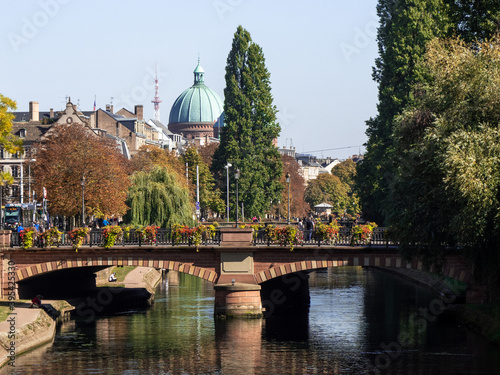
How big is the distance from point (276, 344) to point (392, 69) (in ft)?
123

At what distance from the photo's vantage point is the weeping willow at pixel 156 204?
262ft

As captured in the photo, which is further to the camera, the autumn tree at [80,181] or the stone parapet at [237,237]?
the autumn tree at [80,181]

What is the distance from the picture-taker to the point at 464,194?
135ft

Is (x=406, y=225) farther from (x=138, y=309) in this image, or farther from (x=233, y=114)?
(x=233, y=114)

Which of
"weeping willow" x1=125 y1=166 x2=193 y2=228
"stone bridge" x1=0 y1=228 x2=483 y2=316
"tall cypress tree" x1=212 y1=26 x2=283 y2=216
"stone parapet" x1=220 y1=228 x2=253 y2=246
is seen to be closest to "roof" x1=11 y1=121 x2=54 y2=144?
"tall cypress tree" x1=212 y1=26 x2=283 y2=216

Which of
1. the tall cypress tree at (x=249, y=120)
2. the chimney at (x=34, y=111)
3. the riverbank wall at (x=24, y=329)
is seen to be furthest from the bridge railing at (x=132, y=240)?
the chimney at (x=34, y=111)

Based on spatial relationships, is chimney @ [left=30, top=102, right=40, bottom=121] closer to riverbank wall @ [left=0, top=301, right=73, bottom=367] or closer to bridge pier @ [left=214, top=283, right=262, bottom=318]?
riverbank wall @ [left=0, top=301, right=73, bottom=367]

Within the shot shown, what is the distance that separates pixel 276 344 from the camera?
155 feet

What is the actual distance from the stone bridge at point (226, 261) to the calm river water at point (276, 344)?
210 cm

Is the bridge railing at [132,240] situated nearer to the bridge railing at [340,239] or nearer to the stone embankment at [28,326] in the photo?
the bridge railing at [340,239]

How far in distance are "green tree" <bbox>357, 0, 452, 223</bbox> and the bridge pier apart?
20797 mm

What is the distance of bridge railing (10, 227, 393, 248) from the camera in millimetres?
55312

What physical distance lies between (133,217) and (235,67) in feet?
111

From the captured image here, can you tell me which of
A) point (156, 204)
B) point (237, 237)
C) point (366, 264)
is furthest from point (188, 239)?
point (156, 204)
